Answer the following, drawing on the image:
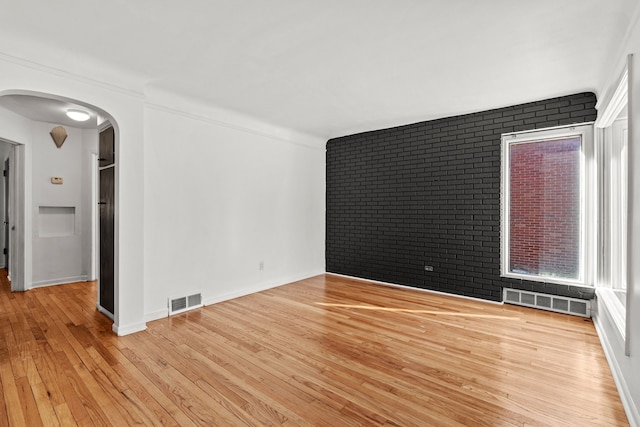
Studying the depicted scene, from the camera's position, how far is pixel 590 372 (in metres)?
2.46

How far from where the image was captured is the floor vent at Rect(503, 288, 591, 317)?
3680 mm

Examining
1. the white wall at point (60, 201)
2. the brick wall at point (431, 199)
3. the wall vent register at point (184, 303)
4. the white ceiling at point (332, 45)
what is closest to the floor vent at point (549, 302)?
the brick wall at point (431, 199)

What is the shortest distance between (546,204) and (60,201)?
7283 millimetres

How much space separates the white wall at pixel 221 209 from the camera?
3682 mm

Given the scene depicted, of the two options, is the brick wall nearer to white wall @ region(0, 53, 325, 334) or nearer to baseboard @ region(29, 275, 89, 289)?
white wall @ region(0, 53, 325, 334)

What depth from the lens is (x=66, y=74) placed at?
9.32 feet

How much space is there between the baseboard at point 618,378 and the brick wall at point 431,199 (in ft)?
2.43

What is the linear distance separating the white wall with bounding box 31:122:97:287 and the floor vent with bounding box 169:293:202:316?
2775 millimetres

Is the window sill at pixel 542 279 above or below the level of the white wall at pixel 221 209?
below

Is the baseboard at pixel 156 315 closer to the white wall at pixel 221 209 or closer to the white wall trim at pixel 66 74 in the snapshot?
the white wall at pixel 221 209

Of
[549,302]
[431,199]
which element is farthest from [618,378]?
[431,199]

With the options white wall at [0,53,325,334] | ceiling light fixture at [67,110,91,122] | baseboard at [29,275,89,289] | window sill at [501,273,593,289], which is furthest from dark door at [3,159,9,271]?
window sill at [501,273,593,289]

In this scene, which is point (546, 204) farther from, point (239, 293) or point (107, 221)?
point (107, 221)

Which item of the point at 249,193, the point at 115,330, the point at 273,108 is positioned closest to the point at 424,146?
the point at 273,108
